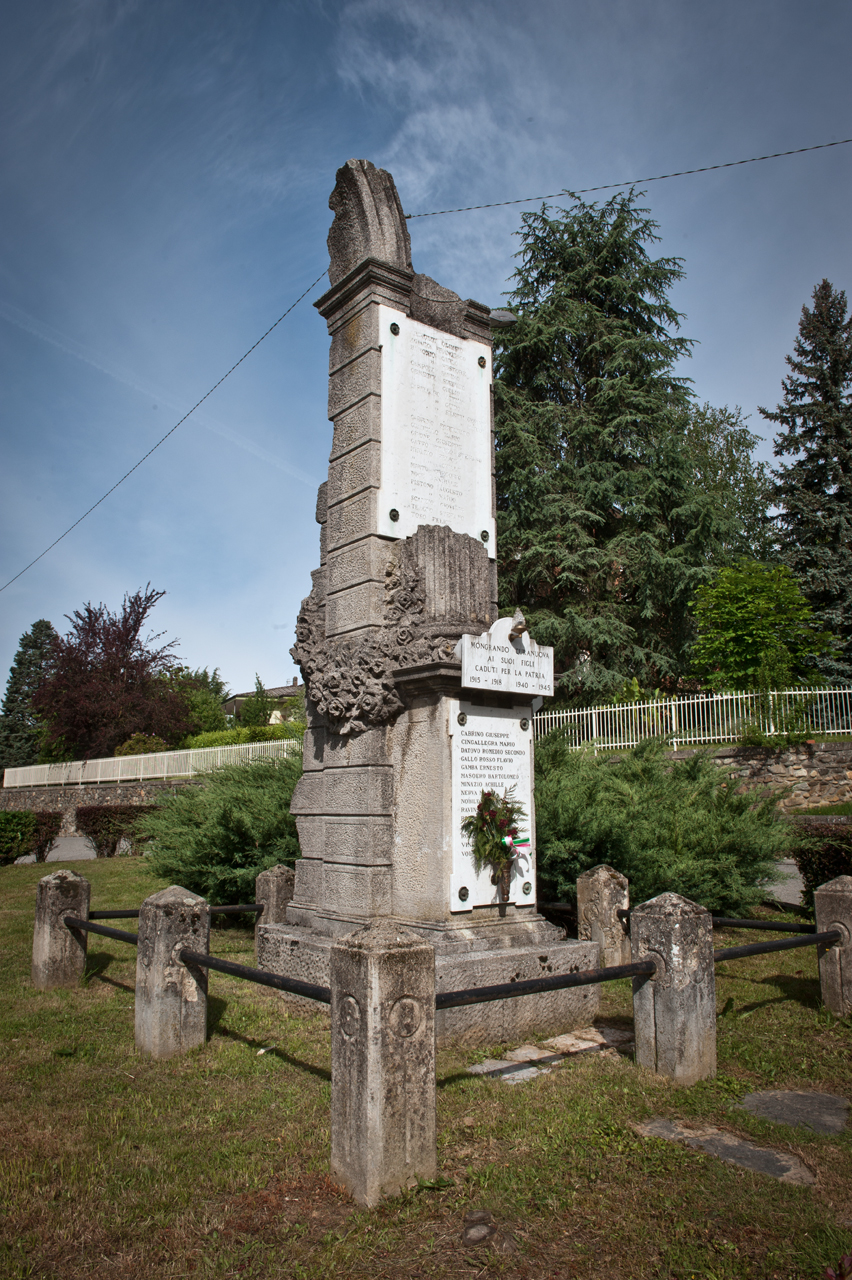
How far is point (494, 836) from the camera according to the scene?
5332 mm

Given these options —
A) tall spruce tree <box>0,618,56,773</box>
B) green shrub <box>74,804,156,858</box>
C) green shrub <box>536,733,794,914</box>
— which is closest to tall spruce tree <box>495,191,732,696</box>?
green shrub <box>74,804,156,858</box>

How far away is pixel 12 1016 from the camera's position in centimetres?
530

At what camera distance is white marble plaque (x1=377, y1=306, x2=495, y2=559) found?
240 inches

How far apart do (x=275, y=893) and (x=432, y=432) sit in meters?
3.82

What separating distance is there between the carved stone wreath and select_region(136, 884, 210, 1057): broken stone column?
1659 millimetres

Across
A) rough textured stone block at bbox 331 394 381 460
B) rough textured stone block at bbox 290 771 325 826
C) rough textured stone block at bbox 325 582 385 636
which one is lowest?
rough textured stone block at bbox 290 771 325 826

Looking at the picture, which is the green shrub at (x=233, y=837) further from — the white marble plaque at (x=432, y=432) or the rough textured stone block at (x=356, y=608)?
the white marble plaque at (x=432, y=432)

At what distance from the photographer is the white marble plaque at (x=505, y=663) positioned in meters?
5.36

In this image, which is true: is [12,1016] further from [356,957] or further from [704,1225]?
[704,1225]

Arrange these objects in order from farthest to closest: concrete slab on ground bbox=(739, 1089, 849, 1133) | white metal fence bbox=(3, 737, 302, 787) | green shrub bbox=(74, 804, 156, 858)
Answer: white metal fence bbox=(3, 737, 302, 787)
green shrub bbox=(74, 804, 156, 858)
concrete slab on ground bbox=(739, 1089, 849, 1133)

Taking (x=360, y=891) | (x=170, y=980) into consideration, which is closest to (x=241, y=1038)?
(x=170, y=980)

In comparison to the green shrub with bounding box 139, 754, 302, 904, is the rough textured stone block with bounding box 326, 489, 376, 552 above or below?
above

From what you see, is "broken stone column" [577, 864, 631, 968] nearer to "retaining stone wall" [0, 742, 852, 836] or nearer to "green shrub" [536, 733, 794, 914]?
"green shrub" [536, 733, 794, 914]

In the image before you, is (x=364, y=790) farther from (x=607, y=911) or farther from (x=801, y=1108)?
(x=801, y=1108)
